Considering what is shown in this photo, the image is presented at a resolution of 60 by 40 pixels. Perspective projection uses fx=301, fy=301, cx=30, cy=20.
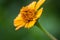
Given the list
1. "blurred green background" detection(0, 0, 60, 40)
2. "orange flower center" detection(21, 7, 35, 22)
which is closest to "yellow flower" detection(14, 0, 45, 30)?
"orange flower center" detection(21, 7, 35, 22)

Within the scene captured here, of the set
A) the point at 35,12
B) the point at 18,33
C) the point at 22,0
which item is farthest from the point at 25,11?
the point at 22,0

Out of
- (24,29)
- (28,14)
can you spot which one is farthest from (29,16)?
(24,29)

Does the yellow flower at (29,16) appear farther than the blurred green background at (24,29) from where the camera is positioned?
No

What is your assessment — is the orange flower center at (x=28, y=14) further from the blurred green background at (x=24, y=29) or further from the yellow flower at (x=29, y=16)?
the blurred green background at (x=24, y=29)

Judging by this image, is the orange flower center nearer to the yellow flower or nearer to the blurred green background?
the yellow flower

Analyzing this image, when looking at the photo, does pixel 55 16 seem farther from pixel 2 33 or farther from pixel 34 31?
pixel 2 33

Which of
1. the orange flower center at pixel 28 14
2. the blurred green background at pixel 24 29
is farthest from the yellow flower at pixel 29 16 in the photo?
the blurred green background at pixel 24 29

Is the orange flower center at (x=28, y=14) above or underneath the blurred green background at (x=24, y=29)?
above

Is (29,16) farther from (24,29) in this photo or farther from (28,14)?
(24,29)
